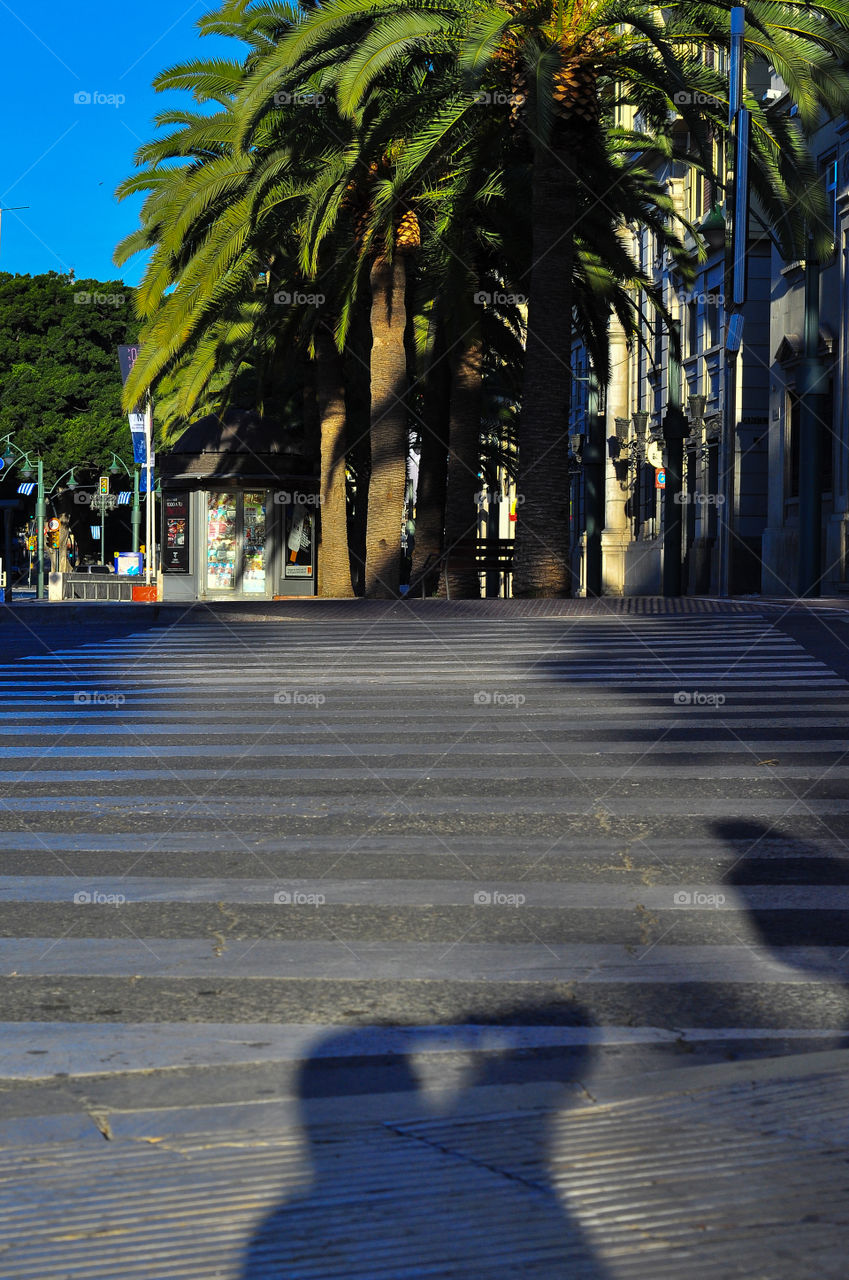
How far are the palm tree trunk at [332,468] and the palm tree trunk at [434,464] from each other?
2672 millimetres

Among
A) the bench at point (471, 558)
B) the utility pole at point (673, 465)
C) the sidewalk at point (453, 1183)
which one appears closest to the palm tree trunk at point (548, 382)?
the bench at point (471, 558)

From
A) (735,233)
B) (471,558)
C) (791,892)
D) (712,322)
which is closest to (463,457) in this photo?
(471,558)

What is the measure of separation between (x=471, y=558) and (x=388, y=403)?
9.35 ft

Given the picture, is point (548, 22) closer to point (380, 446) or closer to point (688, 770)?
point (380, 446)

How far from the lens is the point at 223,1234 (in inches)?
118

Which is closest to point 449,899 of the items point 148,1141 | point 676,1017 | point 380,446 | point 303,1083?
point 676,1017

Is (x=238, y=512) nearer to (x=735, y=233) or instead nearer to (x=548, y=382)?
(x=735, y=233)

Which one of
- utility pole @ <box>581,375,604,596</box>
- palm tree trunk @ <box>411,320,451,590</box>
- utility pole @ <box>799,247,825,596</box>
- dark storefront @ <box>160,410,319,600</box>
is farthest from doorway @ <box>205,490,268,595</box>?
utility pole @ <box>799,247,825,596</box>

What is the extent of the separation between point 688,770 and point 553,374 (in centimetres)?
1264

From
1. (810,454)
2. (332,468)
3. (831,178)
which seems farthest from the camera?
(831,178)

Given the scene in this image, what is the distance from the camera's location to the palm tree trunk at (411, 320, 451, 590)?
2731 cm

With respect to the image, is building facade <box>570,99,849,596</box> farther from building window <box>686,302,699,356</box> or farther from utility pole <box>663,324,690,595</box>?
utility pole <box>663,324,690,595</box>

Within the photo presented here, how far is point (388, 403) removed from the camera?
24.4 metres

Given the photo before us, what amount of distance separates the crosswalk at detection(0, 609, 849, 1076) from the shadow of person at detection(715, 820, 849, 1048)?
0.05 feet
